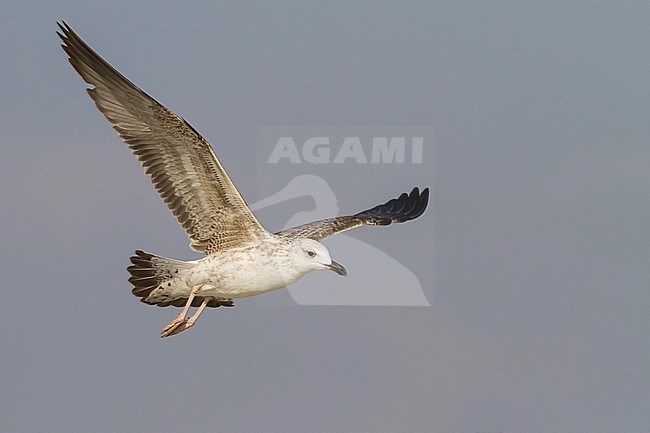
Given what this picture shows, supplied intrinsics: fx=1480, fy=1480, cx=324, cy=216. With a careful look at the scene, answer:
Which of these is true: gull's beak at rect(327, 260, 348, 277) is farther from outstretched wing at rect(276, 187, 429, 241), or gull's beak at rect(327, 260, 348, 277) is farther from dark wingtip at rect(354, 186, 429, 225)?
dark wingtip at rect(354, 186, 429, 225)

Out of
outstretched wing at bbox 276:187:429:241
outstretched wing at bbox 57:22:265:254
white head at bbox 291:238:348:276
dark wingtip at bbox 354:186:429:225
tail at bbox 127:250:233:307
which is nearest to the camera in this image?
outstretched wing at bbox 57:22:265:254

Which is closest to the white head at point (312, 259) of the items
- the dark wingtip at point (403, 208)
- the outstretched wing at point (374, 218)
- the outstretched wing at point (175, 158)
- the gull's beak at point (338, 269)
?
the gull's beak at point (338, 269)

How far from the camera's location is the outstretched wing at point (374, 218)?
1289cm

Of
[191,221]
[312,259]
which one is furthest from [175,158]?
[312,259]

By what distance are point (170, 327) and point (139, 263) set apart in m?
0.68

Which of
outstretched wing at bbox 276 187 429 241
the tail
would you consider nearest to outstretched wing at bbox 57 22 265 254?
the tail

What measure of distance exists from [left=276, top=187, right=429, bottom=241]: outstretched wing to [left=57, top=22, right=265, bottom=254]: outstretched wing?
1.91 ft

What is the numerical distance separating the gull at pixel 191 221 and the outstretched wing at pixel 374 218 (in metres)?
0.44

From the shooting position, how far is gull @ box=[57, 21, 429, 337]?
11617 millimetres

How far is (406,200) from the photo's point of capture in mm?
15859

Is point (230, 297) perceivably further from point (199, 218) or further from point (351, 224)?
point (351, 224)

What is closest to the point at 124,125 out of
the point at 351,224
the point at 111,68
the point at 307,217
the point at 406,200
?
the point at 111,68

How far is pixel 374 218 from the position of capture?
1462 centimetres

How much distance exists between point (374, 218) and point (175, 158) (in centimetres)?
320
